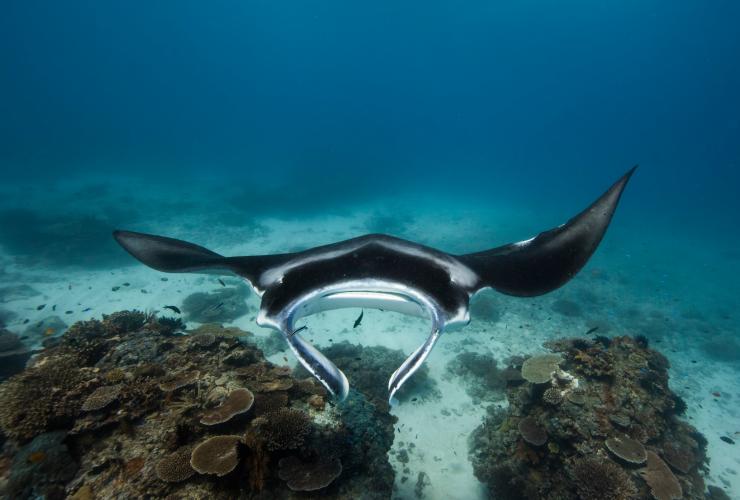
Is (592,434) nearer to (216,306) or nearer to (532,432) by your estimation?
(532,432)

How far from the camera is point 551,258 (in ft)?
11.2

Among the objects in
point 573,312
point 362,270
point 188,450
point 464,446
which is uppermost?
point 573,312

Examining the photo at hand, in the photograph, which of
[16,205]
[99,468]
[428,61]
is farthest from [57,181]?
[428,61]

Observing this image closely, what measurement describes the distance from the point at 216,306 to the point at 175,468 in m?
11.3

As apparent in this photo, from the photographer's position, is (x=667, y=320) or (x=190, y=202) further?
(x=190, y=202)

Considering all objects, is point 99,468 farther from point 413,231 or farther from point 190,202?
point 190,202

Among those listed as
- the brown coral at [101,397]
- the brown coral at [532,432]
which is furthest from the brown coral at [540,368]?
the brown coral at [101,397]

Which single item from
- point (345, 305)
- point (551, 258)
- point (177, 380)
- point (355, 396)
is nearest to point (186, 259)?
point (177, 380)

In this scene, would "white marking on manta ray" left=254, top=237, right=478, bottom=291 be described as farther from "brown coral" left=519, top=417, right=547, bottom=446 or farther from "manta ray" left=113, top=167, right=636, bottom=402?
"brown coral" left=519, top=417, right=547, bottom=446

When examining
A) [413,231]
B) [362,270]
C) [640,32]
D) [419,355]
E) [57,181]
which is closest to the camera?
[419,355]

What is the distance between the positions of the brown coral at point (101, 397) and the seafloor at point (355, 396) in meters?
0.02

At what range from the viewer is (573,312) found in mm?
16188

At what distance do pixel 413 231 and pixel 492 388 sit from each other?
21560 millimetres

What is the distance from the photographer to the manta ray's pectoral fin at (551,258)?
10.1 feet
